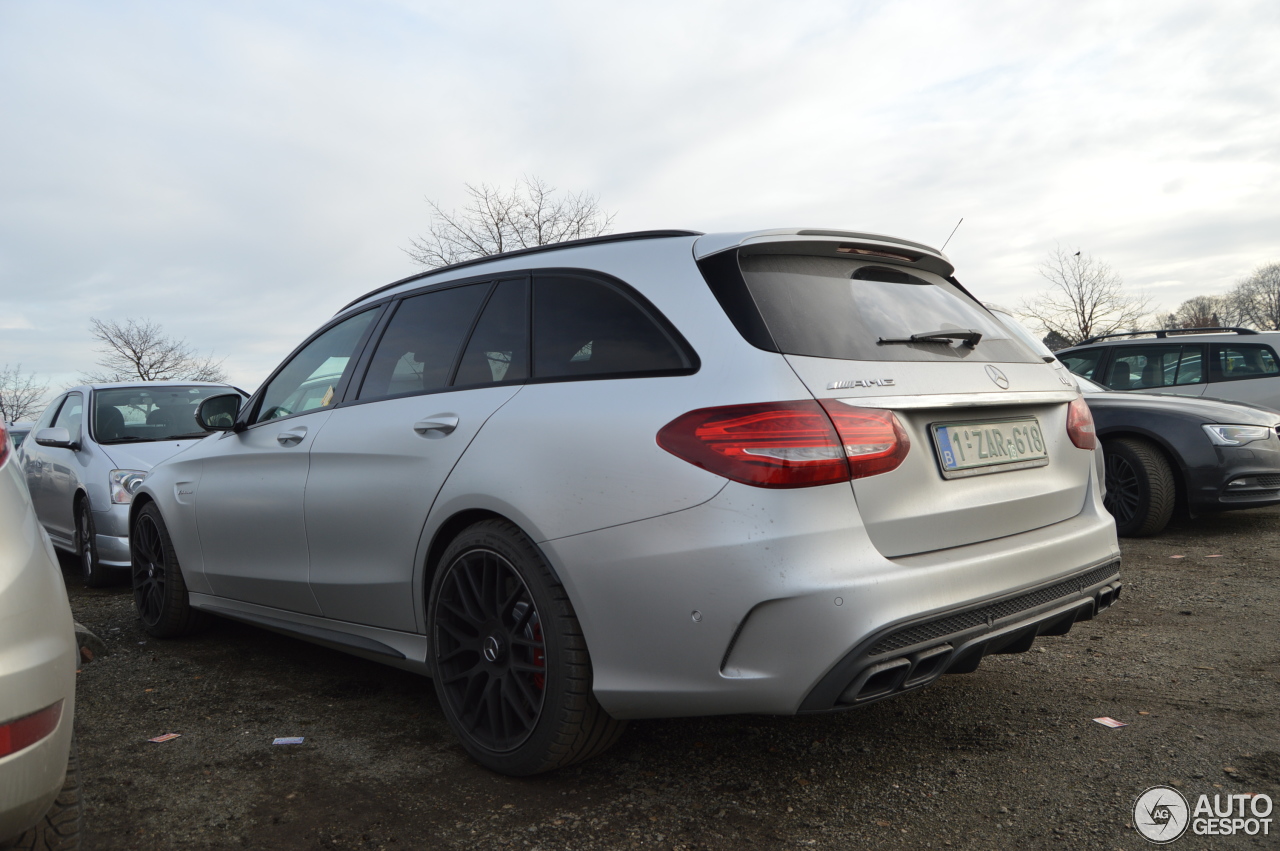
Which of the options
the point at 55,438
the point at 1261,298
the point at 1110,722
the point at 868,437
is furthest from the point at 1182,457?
the point at 1261,298

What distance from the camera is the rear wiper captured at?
2648 mm

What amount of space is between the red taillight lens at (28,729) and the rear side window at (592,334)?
1531mm

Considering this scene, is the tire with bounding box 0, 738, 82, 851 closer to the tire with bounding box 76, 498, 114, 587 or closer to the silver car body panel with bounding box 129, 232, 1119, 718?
the silver car body panel with bounding box 129, 232, 1119, 718

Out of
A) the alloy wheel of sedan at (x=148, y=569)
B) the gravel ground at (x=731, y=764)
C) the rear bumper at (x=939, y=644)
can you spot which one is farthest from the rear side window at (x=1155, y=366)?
the alloy wheel of sedan at (x=148, y=569)

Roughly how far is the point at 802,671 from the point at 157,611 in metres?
3.96

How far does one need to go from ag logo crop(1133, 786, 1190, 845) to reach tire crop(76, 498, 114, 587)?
6.50 m

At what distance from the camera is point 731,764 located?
2.88m

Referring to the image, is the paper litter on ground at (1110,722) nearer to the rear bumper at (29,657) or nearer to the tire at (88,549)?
the rear bumper at (29,657)

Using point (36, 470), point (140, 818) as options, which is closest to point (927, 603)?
point (140, 818)

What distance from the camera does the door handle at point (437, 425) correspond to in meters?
3.01

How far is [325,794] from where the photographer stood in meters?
2.76

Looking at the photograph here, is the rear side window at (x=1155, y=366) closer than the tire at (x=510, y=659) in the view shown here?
No

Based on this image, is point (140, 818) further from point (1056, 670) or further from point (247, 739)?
point (1056, 670)

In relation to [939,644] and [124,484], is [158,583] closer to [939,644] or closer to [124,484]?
[124,484]
